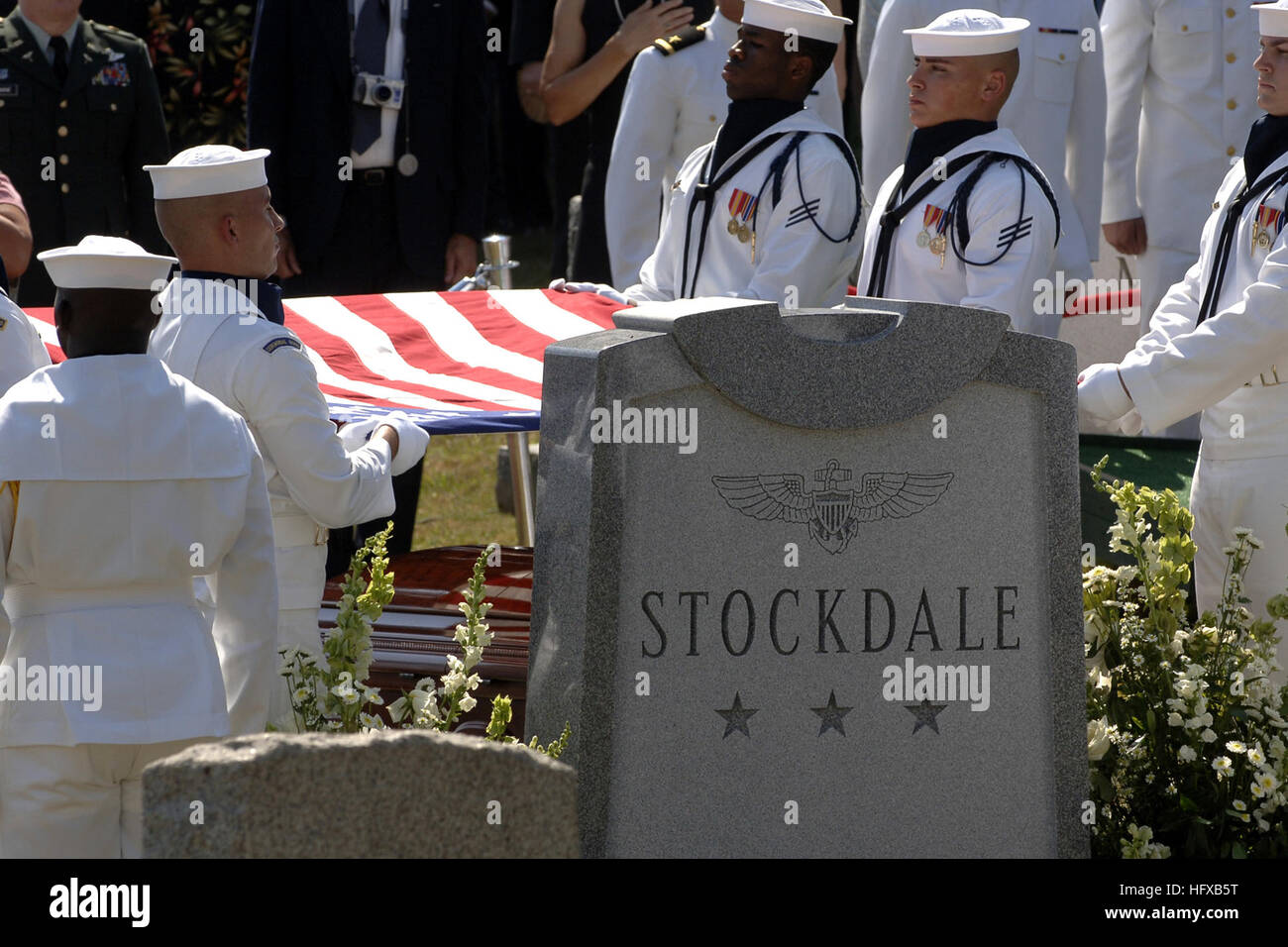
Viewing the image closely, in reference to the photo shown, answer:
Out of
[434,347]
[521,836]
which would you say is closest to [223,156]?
[434,347]

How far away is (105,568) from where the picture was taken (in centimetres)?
317

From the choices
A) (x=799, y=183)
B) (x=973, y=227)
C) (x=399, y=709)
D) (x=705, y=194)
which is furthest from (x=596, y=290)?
(x=399, y=709)

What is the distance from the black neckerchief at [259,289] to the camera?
3746 mm

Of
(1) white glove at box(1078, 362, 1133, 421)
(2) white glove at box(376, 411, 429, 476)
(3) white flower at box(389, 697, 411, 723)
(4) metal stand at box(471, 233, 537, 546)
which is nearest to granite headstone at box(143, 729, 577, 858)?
(3) white flower at box(389, 697, 411, 723)

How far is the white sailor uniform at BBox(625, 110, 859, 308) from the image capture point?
4996 mm

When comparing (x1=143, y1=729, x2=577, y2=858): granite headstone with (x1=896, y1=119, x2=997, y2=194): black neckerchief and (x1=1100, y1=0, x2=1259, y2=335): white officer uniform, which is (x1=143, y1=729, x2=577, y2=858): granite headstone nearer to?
(x1=896, y1=119, x2=997, y2=194): black neckerchief

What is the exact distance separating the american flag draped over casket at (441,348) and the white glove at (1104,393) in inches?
43.6

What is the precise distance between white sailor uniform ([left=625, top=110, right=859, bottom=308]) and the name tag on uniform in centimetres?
263

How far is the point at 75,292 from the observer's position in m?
3.19

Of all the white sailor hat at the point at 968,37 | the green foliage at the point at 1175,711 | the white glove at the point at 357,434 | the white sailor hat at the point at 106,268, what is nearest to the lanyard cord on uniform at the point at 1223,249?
the green foliage at the point at 1175,711

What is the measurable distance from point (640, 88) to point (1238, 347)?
9.61ft

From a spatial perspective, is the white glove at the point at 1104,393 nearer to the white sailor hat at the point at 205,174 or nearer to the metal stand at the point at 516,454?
the white sailor hat at the point at 205,174

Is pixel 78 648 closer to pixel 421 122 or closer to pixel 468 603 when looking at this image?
pixel 468 603

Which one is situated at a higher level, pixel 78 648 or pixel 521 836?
pixel 78 648
